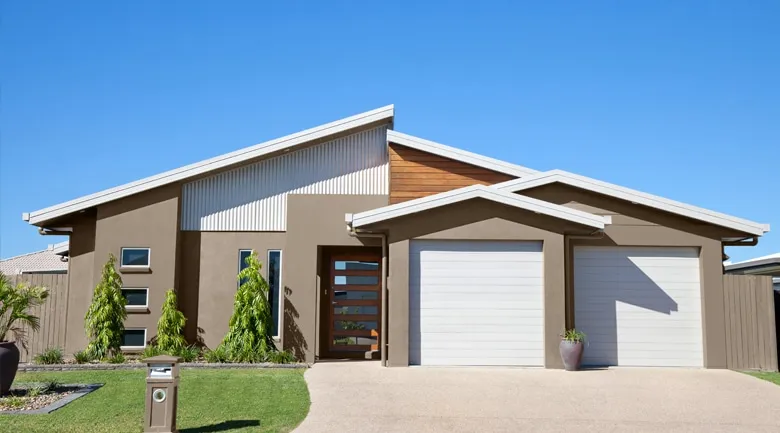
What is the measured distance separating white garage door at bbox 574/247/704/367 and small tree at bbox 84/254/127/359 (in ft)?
32.7

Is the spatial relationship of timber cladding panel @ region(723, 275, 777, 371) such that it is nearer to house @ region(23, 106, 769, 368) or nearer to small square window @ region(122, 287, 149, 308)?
house @ region(23, 106, 769, 368)

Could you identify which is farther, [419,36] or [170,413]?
[419,36]

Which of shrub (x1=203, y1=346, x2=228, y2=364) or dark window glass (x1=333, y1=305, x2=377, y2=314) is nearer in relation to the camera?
shrub (x1=203, y1=346, x2=228, y2=364)

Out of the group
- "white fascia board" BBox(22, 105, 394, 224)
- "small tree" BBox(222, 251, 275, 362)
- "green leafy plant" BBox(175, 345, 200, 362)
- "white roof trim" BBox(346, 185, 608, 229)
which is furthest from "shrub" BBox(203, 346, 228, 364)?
"white fascia board" BBox(22, 105, 394, 224)

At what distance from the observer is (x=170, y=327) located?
15.8 m

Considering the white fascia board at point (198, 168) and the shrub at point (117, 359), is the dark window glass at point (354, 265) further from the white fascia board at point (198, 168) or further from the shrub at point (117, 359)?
the shrub at point (117, 359)

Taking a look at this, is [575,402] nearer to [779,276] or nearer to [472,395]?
[472,395]

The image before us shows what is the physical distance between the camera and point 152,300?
1633 centimetres

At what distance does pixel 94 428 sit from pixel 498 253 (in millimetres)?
8523

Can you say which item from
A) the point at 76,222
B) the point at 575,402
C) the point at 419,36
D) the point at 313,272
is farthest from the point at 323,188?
the point at 575,402

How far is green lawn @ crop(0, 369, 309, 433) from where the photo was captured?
960cm

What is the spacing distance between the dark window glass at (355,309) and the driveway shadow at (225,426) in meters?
7.30

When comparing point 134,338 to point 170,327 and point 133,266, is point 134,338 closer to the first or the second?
point 170,327

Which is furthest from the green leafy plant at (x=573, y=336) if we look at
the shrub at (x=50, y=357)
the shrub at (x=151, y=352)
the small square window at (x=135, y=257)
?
the shrub at (x=50, y=357)
